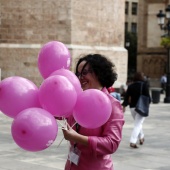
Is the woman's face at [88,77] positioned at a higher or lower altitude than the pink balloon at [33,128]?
higher

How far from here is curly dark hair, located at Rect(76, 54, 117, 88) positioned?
3.88 meters

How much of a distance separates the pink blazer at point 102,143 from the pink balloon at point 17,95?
45 centimetres

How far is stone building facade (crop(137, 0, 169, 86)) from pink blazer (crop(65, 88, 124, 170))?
41636 mm

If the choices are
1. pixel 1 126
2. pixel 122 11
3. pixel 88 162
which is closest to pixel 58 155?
pixel 1 126

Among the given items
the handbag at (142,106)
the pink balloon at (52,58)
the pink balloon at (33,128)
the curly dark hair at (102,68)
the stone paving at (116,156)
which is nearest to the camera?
the pink balloon at (33,128)

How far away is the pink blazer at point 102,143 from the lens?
3773 mm

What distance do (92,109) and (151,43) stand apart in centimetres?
4379

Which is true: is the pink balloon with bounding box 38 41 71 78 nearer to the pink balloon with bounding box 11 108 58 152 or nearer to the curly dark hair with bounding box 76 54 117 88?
the curly dark hair with bounding box 76 54 117 88

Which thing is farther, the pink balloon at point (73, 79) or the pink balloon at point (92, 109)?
the pink balloon at point (73, 79)

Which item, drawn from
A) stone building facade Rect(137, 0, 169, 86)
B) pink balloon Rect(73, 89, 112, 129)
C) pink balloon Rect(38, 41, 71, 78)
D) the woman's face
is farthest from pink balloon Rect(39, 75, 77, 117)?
stone building facade Rect(137, 0, 169, 86)

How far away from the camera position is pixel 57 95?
143 inches

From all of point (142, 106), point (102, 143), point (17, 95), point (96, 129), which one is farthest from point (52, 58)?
point (142, 106)

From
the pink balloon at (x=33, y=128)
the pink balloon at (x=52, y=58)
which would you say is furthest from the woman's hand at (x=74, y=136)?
the pink balloon at (x=52, y=58)

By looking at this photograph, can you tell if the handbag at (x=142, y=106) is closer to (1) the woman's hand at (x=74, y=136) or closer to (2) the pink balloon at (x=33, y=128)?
(1) the woman's hand at (x=74, y=136)
